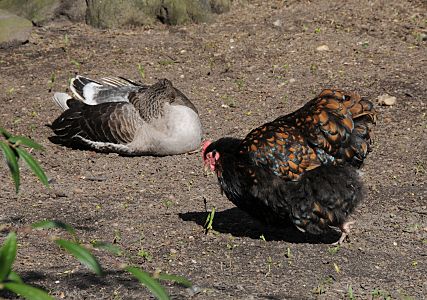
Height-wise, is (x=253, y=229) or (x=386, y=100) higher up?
(x=253, y=229)

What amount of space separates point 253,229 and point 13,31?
581cm

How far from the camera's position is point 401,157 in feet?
24.1

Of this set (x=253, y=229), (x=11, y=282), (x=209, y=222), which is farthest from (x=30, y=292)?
(x=253, y=229)

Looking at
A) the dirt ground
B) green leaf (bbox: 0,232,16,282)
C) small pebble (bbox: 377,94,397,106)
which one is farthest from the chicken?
green leaf (bbox: 0,232,16,282)

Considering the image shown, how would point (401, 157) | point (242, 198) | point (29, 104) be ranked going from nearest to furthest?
point (242, 198) → point (401, 157) → point (29, 104)

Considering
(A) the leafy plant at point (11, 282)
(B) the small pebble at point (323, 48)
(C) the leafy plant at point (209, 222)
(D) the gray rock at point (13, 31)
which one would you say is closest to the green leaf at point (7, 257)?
(A) the leafy plant at point (11, 282)

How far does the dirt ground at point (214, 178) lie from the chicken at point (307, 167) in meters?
0.29

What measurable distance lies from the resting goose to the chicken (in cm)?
196

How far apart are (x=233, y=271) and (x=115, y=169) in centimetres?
266

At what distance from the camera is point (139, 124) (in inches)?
302

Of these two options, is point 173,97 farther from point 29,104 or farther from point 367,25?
point 367,25

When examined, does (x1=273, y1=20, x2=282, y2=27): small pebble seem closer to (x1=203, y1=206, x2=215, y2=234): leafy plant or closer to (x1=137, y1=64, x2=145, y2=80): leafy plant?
(x1=137, y1=64, x2=145, y2=80): leafy plant

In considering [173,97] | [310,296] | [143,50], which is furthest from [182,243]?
[143,50]

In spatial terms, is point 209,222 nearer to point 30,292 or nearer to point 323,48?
point 30,292
